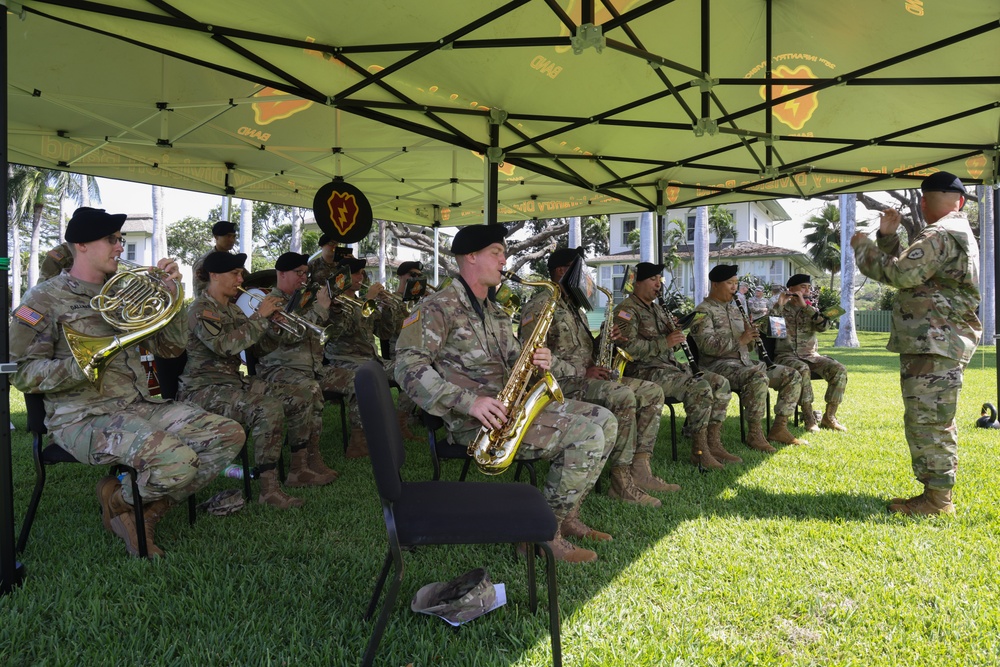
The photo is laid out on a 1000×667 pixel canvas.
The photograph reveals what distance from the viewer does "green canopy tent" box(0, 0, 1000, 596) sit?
418 centimetres

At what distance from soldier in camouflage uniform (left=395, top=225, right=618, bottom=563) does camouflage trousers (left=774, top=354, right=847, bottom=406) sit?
4475mm

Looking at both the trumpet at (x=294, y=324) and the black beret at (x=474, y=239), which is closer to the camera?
the black beret at (x=474, y=239)

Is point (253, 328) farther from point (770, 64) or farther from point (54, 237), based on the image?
point (54, 237)

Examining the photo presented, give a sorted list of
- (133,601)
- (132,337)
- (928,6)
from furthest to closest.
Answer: (928,6) < (132,337) < (133,601)

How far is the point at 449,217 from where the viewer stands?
37.3 ft

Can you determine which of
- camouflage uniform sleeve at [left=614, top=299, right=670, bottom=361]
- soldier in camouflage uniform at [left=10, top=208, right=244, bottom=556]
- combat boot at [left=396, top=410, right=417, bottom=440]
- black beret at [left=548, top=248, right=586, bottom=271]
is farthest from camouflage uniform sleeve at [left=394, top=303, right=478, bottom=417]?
combat boot at [left=396, top=410, right=417, bottom=440]

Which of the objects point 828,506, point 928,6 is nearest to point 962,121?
point 928,6

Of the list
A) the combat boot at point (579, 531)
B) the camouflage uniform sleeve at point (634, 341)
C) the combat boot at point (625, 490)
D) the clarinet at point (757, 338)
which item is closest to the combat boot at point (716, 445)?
the camouflage uniform sleeve at point (634, 341)

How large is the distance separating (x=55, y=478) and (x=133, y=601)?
2.86 meters

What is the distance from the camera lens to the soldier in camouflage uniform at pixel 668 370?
19.1 feet

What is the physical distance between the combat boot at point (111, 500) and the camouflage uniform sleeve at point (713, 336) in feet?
17.7

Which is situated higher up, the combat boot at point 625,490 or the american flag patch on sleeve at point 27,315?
the american flag patch on sleeve at point 27,315

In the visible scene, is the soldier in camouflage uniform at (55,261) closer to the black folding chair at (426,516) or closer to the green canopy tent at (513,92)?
the green canopy tent at (513,92)

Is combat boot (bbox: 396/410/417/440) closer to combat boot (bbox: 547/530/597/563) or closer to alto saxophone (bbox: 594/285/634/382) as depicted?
alto saxophone (bbox: 594/285/634/382)
